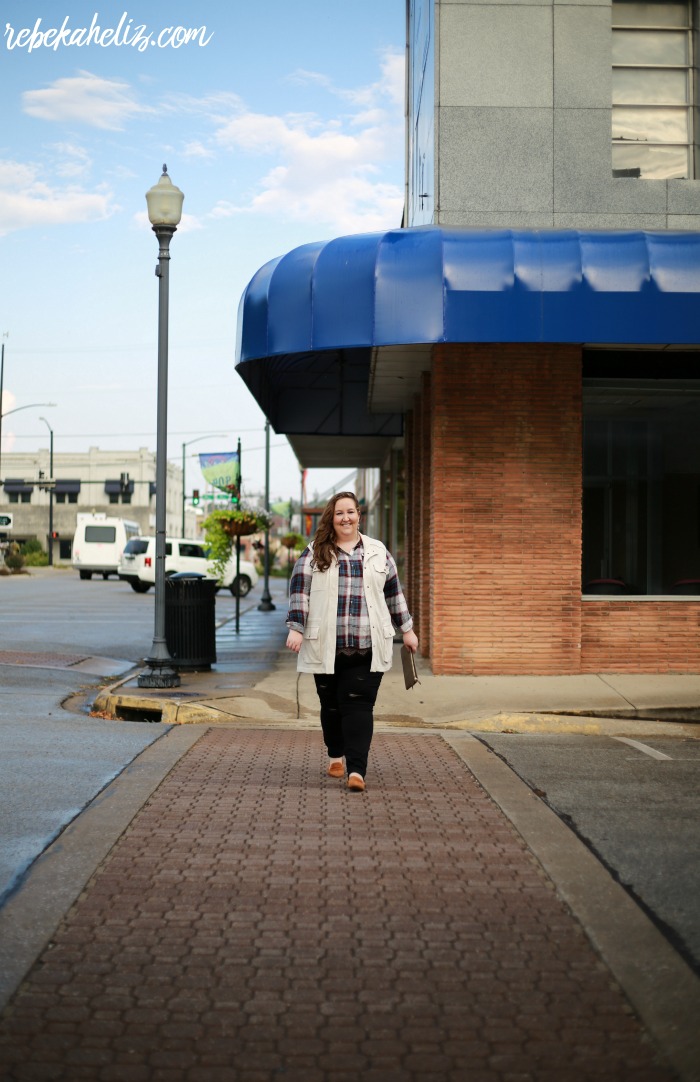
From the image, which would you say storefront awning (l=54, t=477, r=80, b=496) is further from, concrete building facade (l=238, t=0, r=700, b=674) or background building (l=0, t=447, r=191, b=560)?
concrete building facade (l=238, t=0, r=700, b=674)

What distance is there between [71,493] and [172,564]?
63.0m

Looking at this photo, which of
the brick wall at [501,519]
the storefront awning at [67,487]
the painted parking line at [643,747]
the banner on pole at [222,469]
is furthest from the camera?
the storefront awning at [67,487]

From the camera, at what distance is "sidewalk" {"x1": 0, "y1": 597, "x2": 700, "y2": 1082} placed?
3600 millimetres

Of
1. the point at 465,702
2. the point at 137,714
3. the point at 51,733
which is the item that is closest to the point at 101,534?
the point at 137,714

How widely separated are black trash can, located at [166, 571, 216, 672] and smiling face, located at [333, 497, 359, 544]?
7.17 metres

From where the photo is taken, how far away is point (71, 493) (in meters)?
99.6

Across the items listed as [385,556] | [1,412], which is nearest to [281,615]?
[385,556]

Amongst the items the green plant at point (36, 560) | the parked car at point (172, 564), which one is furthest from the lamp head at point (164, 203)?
the green plant at point (36, 560)

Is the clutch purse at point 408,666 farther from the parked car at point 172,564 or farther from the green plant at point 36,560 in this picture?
the green plant at point 36,560

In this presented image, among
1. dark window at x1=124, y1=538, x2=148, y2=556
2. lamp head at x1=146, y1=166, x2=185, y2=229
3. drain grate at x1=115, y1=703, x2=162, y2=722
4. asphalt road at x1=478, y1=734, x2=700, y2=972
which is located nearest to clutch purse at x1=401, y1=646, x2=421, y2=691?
asphalt road at x1=478, y1=734, x2=700, y2=972

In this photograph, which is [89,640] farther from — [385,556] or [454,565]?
[385,556]

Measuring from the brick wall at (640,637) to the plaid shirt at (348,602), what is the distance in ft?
20.4

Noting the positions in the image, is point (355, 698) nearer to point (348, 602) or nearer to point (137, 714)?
point (348, 602)

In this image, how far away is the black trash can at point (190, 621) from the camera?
14.4 metres
